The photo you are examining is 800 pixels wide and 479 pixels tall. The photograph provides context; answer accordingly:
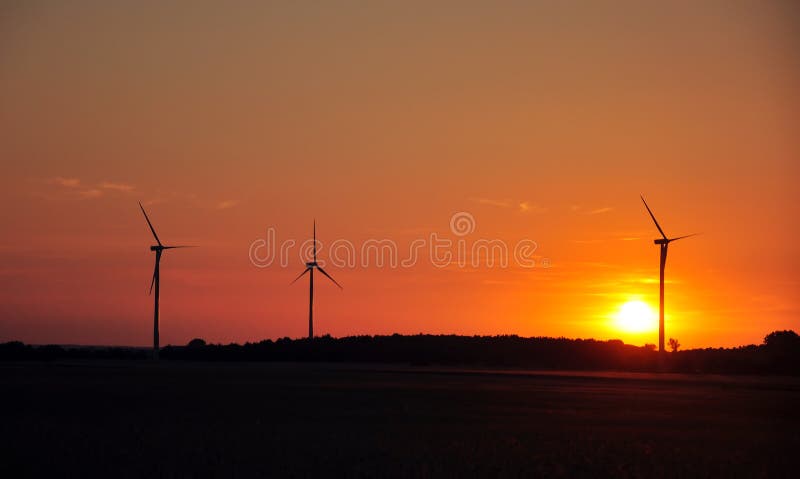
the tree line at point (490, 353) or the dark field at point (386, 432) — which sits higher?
the tree line at point (490, 353)

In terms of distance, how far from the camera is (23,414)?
49.3 metres

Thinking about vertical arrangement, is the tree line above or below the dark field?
above

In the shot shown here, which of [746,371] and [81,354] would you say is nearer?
[746,371]

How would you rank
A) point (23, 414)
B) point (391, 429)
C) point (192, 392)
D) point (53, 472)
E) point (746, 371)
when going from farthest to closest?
point (746, 371) < point (192, 392) < point (23, 414) < point (391, 429) < point (53, 472)

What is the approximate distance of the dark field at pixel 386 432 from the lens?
3359cm

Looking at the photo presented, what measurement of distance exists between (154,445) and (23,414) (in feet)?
47.7

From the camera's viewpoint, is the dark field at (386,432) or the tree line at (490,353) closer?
the dark field at (386,432)

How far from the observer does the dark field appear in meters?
33.6

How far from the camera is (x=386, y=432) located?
43.8 metres

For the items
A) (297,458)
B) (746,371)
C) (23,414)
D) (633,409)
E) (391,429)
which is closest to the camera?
(297,458)

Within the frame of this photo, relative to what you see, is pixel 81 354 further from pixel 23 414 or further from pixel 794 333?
pixel 23 414

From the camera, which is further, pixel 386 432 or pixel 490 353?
pixel 490 353

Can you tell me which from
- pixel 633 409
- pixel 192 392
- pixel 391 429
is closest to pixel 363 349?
pixel 192 392

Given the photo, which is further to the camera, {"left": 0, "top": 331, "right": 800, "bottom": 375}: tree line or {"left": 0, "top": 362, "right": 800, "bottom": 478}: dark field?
{"left": 0, "top": 331, "right": 800, "bottom": 375}: tree line
